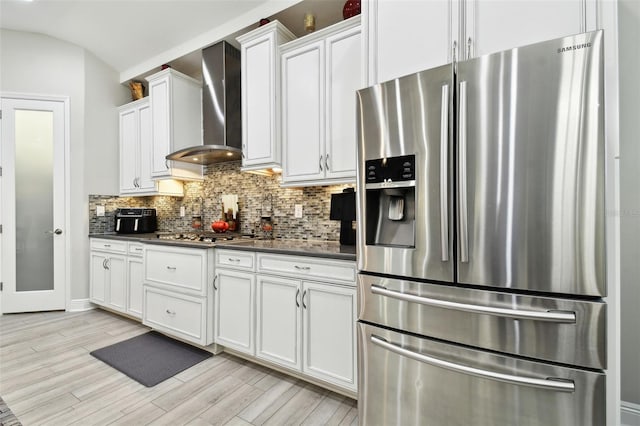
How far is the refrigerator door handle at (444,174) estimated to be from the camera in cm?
127

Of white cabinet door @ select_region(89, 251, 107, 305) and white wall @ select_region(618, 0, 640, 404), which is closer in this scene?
white wall @ select_region(618, 0, 640, 404)

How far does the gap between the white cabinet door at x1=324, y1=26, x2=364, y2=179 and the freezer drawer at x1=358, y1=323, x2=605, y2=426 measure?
1149 mm

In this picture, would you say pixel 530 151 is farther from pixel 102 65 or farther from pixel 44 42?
pixel 44 42

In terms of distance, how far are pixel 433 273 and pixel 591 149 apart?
711mm

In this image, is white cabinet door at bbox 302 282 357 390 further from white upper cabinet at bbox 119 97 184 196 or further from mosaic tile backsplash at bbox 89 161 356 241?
white upper cabinet at bbox 119 97 184 196

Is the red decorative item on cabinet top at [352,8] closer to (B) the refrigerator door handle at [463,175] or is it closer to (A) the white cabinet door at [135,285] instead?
(B) the refrigerator door handle at [463,175]

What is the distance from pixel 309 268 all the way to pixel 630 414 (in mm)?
1913

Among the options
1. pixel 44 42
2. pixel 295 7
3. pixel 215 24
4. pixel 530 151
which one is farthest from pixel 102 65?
pixel 530 151

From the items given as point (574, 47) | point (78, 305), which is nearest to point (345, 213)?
point (574, 47)

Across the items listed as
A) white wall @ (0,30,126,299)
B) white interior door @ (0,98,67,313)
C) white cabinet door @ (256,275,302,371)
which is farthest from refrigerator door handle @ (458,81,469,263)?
white interior door @ (0,98,67,313)

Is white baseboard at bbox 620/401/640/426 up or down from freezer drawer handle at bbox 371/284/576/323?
down

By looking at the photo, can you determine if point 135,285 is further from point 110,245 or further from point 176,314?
point 176,314

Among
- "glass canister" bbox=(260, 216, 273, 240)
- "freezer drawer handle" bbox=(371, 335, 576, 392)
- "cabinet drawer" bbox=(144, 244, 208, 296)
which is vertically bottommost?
"freezer drawer handle" bbox=(371, 335, 576, 392)

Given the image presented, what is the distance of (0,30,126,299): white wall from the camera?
11.3ft
